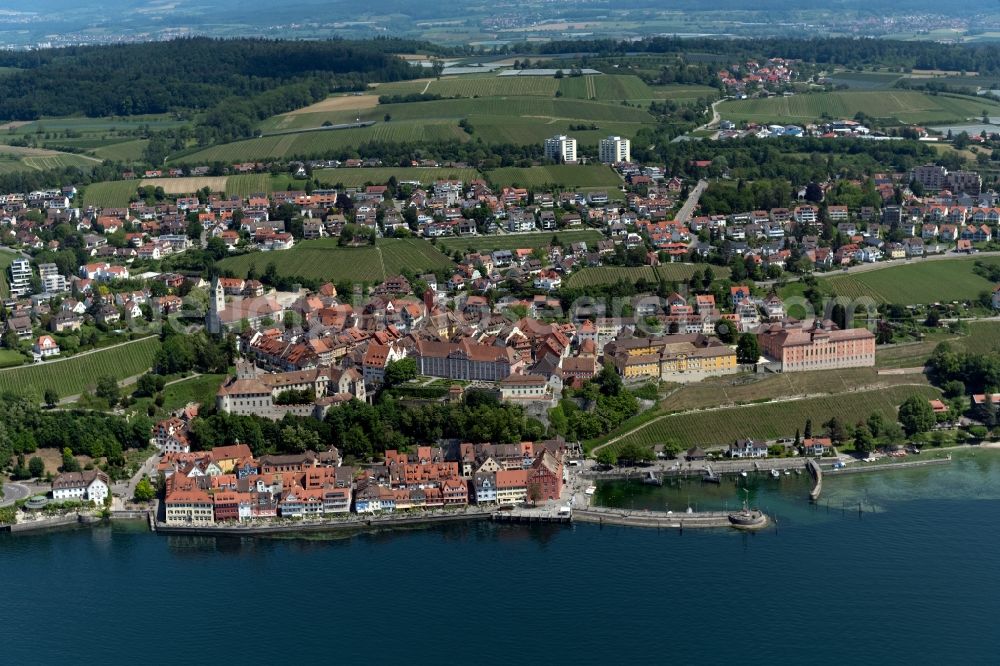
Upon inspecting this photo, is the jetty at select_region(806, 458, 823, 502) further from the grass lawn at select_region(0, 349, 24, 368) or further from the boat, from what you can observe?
the grass lawn at select_region(0, 349, 24, 368)

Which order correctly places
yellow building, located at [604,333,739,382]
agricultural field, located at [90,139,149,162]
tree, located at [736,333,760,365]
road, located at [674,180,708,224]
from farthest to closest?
agricultural field, located at [90,139,149,162] < road, located at [674,180,708,224] < tree, located at [736,333,760,365] < yellow building, located at [604,333,739,382]

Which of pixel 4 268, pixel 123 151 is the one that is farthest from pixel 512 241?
pixel 123 151

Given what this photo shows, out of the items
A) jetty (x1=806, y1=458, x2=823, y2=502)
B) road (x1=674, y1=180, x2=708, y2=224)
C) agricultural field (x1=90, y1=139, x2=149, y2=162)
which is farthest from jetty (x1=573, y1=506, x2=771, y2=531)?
agricultural field (x1=90, y1=139, x2=149, y2=162)

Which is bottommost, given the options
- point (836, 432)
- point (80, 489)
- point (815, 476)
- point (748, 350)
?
point (815, 476)

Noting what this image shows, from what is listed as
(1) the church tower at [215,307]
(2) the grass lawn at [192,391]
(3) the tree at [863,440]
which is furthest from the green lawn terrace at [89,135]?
(3) the tree at [863,440]

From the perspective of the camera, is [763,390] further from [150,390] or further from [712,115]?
[712,115]

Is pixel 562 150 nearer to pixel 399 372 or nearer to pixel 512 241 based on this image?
pixel 512 241
